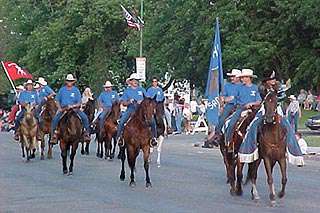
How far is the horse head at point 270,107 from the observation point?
49.7ft

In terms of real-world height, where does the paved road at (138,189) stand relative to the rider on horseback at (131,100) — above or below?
below

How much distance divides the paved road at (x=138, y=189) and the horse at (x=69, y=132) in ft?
1.87

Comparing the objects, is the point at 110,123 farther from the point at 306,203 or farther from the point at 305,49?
the point at 305,49

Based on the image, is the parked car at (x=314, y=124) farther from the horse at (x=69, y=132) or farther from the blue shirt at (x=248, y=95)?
the blue shirt at (x=248, y=95)

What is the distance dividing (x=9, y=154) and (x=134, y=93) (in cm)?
1242

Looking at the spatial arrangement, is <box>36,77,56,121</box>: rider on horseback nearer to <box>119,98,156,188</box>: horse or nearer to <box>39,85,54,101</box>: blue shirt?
<box>39,85,54,101</box>: blue shirt

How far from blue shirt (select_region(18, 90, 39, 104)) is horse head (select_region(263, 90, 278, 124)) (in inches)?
520

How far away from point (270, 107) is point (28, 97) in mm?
13608

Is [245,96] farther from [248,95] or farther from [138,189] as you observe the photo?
[138,189]

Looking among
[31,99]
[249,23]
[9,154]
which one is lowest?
[9,154]

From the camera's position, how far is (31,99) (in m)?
27.2

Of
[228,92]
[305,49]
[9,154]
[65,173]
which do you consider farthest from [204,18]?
[228,92]

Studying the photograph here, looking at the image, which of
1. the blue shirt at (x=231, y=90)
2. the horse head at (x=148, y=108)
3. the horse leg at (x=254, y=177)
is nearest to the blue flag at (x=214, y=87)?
the horse head at (x=148, y=108)

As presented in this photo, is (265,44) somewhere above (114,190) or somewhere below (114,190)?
above
